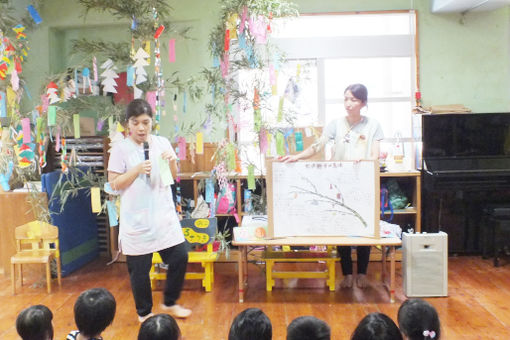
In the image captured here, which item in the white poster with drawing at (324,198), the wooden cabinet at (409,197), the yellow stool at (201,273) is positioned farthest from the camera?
the wooden cabinet at (409,197)

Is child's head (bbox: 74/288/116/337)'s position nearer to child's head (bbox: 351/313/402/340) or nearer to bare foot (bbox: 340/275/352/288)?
child's head (bbox: 351/313/402/340)

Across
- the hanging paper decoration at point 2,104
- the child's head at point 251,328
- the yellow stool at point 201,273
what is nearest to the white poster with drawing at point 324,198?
the yellow stool at point 201,273

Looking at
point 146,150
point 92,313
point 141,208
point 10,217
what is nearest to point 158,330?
point 92,313

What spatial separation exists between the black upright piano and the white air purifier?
90cm

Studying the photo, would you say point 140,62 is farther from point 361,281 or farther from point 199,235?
point 361,281

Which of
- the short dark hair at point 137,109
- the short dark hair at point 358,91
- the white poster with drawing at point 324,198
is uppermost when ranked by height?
the short dark hair at point 358,91

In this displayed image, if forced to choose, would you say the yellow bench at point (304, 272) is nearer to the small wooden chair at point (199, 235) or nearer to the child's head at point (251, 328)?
the small wooden chair at point (199, 235)

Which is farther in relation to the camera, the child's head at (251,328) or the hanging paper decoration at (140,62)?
the hanging paper decoration at (140,62)

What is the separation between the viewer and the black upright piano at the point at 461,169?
14.3 feet

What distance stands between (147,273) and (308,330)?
157 centimetres

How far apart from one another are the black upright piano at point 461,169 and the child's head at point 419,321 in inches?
107

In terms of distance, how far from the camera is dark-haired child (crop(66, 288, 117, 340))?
1992 mm

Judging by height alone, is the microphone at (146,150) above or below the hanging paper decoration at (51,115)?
below

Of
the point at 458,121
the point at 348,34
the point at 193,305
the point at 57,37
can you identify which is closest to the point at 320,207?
the point at 193,305
